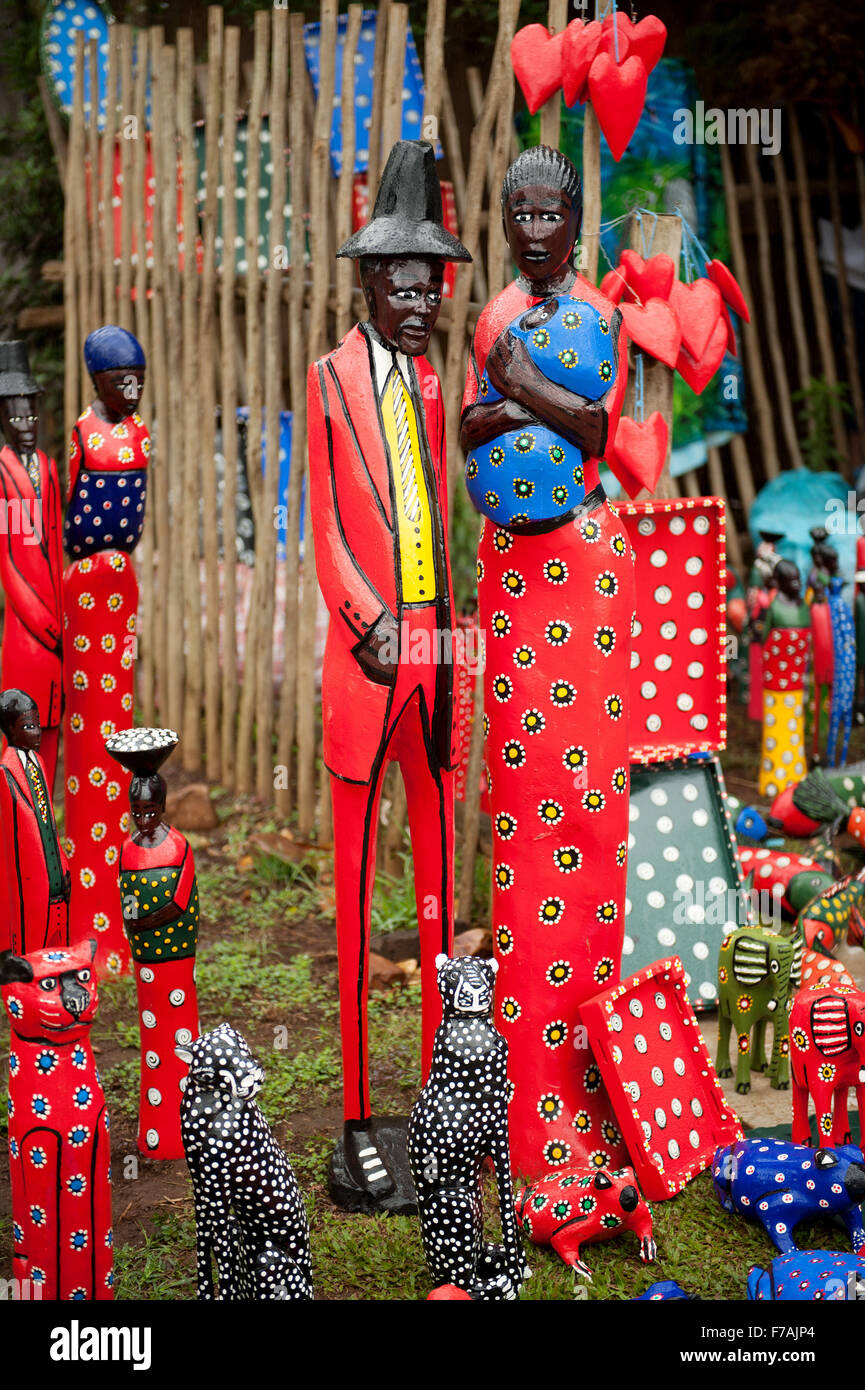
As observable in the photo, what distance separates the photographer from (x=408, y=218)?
3.55 meters

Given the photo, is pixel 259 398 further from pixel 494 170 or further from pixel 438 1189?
pixel 438 1189

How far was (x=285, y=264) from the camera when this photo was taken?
6887mm

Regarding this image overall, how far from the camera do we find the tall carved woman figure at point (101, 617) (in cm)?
484

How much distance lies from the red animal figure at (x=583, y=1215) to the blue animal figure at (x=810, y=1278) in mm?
378

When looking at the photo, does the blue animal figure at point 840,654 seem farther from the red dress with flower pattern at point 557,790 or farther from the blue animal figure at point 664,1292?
the blue animal figure at point 664,1292

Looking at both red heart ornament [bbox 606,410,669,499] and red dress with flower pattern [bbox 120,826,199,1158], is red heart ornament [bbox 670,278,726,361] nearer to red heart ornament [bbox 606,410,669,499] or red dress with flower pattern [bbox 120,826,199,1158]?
red heart ornament [bbox 606,410,669,499]

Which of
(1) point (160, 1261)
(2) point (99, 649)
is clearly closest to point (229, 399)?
(2) point (99, 649)

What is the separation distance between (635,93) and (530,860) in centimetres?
222

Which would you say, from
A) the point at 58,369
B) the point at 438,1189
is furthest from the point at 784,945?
the point at 58,369

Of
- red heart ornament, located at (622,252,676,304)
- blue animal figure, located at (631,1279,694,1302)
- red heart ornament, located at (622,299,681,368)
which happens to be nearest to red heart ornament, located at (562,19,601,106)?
red heart ornament, located at (622,252,676,304)

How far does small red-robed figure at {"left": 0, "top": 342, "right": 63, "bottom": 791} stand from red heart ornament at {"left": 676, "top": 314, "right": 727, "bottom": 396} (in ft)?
6.92

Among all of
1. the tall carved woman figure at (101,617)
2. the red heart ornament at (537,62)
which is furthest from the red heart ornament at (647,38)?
the tall carved woman figure at (101,617)

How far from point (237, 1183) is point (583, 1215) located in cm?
97

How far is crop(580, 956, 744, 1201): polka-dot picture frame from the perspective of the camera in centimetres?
374
